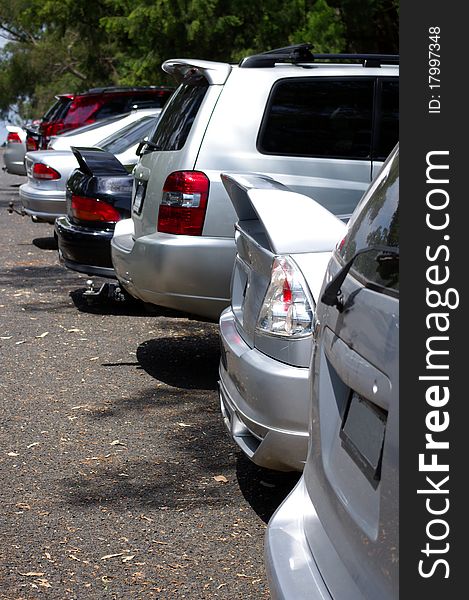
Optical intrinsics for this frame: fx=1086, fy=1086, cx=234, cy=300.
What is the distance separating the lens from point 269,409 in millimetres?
4254

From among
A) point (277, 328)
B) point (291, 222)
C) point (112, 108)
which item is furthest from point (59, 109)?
point (277, 328)

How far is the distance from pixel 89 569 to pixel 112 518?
53 cm

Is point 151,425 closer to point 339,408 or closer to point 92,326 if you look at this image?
point 92,326

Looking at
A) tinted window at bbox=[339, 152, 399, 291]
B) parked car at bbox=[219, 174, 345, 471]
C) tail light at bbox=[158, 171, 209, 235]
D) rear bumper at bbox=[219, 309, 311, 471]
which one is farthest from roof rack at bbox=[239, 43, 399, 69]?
tinted window at bbox=[339, 152, 399, 291]

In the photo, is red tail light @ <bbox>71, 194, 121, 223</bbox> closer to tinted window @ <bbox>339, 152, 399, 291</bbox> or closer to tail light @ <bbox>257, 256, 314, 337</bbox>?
tail light @ <bbox>257, 256, 314, 337</bbox>

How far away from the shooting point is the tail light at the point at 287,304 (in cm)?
426

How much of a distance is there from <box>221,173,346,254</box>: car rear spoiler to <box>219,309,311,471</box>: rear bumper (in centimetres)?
47

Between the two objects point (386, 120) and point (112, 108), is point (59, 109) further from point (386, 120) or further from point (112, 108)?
point (386, 120)

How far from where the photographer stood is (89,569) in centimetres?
429

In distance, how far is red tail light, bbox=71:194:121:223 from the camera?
29.8 feet

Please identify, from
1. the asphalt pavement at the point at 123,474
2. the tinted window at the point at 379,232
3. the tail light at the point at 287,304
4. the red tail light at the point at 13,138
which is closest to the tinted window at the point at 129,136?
the asphalt pavement at the point at 123,474

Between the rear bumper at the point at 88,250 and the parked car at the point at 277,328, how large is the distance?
14.1 ft

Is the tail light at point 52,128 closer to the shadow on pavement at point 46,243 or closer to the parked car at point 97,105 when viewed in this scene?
the parked car at point 97,105

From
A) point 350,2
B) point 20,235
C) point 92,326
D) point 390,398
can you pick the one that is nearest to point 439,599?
point 390,398
